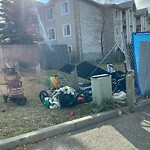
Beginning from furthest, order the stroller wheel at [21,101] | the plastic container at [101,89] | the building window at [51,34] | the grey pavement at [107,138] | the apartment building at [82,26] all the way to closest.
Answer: the building window at [51,34], the apartment building at [82,26], the stroller wheel at [21,101], the plastic container at [101,89], the grey pavement at [107,138]

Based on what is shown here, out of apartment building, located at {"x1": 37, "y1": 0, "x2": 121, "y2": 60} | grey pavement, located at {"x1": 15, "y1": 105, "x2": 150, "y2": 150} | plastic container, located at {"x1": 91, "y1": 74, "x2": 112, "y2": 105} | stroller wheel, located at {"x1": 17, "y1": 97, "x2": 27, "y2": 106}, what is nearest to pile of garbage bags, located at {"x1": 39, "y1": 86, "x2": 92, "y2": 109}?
plastic container, located at {"x1": 91, "y1": 74, "x2": 112, "y2": 105}

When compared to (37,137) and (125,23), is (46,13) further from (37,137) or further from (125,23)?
(37,137)

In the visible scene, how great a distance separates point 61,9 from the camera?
2812cm

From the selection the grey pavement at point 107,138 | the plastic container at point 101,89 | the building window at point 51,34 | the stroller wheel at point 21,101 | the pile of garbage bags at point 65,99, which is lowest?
the grey pavement at point 107,138

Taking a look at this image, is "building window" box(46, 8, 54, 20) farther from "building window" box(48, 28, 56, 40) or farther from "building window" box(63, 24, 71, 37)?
"building window" box(63, 24, 71, 37)

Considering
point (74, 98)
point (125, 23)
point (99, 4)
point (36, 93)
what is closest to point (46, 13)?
point (99, 4)

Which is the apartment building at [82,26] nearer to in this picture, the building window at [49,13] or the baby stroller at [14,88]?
the building window at [49,13]

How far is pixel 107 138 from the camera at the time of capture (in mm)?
3840

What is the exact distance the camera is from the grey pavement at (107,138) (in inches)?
139

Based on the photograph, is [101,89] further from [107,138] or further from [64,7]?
[64,7]

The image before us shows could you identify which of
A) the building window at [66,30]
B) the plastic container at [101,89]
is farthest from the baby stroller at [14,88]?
the building window at [66,30]

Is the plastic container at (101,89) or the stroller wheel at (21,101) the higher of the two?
the plastic container at (101,89)

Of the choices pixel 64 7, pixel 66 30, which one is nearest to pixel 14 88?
pixel 66 30

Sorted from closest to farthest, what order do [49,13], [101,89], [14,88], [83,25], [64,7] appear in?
[101,89] → [14,88] → [83,25] → [64,7] → [49,13]
